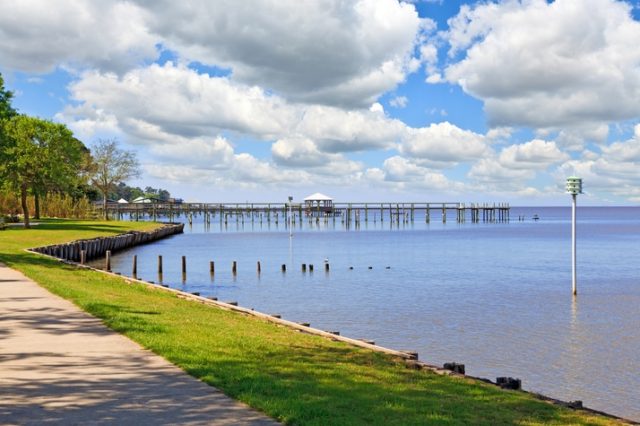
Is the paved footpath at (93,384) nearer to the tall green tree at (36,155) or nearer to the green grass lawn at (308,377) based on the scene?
the green grass lawn at (308,377)

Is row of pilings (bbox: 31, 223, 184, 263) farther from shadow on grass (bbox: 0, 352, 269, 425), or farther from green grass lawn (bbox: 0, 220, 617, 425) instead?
shadow on grass (bbox: 0, 352, 269, 425)

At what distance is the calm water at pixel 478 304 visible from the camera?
55.5ft

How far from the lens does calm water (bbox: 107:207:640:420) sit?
55.5 feet

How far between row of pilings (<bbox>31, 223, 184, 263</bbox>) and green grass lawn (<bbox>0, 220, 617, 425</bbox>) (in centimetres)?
2527

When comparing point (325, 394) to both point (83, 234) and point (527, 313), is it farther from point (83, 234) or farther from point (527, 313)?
point (83, 234)

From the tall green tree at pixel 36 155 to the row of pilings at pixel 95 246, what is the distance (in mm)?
9979

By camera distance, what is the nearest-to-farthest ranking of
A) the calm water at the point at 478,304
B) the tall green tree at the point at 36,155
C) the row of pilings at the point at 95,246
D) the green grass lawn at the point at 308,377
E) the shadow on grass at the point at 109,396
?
1. the shadow on grass at the point at 109,396
2. the green grass lawn at the point at 308,377
3. the calm water at the point at 478,304
4. the row of pilings at the point at 95,246
5. the tall green tree at the point at 36,155

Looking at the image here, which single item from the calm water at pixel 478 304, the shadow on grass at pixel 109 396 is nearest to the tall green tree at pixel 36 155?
the calm water at pixel 478 304

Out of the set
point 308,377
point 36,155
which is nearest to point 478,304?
point 308,377

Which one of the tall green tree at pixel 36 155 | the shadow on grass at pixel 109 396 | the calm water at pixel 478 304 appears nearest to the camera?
the shadow on grass at pixel 109 396

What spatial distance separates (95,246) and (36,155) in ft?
66.9

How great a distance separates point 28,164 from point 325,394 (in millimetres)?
64514

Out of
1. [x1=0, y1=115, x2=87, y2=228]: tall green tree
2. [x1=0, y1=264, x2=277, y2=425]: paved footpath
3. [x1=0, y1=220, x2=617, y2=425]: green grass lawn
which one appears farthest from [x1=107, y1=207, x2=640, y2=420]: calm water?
[x1=0, y1=115, x2=87, y2=228]: tall green tree

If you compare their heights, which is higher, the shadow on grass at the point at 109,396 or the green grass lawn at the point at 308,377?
the shadow on grass at the point at 109,396
